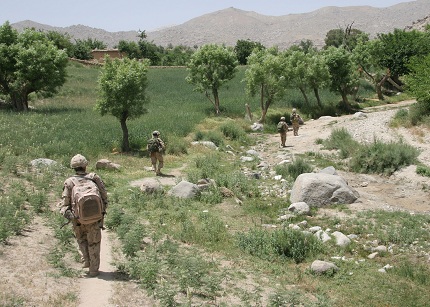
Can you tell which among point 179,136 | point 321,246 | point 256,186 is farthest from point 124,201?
point 179,136

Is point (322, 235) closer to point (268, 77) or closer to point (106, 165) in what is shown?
point (106, 165)

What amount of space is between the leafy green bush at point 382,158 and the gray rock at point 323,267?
30.3 ft

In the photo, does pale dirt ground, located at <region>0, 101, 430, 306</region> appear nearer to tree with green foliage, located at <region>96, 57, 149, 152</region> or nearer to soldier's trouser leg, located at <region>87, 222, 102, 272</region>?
soldier's trouser leg, located at <region>87, 222, 102, 272</region>

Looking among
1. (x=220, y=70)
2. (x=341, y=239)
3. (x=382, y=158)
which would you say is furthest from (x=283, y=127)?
(x=341, y=239)

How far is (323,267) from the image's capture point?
890cm

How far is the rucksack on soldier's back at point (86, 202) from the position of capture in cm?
728

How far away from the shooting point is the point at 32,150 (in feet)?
57.0

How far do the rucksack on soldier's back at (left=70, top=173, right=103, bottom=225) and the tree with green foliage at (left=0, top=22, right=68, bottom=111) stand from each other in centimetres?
2414

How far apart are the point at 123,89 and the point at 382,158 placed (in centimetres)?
1105

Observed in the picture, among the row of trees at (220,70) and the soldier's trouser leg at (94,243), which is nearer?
the soldier's trouser leg at (94,243)

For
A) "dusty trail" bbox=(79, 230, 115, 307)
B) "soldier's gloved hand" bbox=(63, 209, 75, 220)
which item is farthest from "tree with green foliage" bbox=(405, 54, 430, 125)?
"soldier's gloved hand" bbox=(63, 209, 75, 220)

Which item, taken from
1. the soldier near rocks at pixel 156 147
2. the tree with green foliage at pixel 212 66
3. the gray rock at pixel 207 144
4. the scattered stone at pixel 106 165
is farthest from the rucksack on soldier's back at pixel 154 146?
the tree with green foliage at pixel 212 66

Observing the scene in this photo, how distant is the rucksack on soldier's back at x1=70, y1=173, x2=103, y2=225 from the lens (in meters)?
7.28

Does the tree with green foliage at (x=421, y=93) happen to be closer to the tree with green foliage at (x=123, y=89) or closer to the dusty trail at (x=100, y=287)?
the tree with green foliage at (x=123, y=89)
